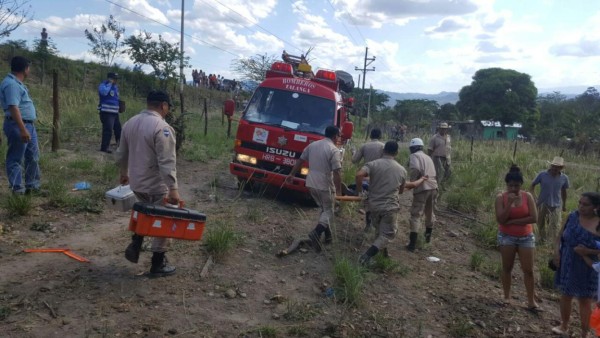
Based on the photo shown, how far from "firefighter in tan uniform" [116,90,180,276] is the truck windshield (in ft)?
12.7

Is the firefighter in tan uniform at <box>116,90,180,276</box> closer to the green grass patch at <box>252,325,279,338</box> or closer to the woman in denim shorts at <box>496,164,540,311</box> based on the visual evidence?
the green grass patch at <box>252,325,279,338</box>

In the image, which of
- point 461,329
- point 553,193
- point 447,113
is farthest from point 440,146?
point 447,113

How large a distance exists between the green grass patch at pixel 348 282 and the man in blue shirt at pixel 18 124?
4076 mm

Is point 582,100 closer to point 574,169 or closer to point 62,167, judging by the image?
point 574,169

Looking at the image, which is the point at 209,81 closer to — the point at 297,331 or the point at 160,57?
the point at 160,57

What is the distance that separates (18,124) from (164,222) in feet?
9.28

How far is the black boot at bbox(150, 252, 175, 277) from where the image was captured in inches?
190

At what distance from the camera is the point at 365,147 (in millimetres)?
7699

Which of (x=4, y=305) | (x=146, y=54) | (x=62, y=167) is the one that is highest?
(x=146, y=54)

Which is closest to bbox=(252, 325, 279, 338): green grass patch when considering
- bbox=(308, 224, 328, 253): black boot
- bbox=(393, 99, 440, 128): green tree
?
bbox=(308, 224, 328, 253): black boot

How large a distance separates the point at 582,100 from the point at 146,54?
224 feet

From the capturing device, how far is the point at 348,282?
196 inches

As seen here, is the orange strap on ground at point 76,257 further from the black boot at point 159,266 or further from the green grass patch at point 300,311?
the green grass patch at point 300,311

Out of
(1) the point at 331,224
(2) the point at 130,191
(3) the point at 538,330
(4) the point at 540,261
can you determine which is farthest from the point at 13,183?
(4) the point at 540,261
